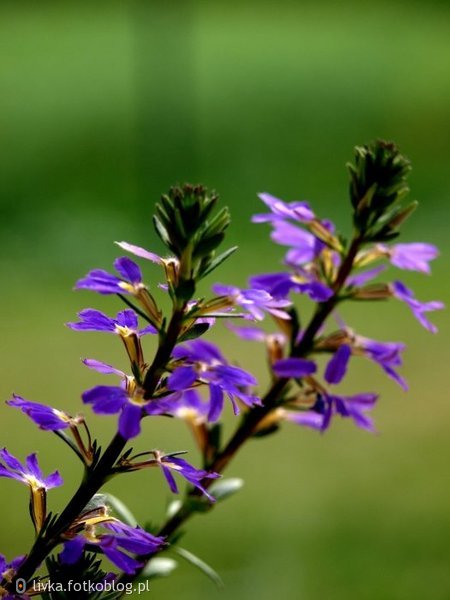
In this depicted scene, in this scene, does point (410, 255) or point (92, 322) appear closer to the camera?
point (92, 322)

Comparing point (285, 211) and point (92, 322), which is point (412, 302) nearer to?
point (285, 211)

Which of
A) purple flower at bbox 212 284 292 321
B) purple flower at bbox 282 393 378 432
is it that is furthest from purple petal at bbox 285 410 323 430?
purple flower at bbox 212 284 292 321

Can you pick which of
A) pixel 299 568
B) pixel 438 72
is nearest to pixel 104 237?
pixel 299 568

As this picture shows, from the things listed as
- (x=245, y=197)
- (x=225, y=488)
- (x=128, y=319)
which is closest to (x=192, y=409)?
(x=225, y=488)

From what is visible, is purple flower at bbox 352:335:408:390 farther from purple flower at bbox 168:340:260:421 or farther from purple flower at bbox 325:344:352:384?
purple flower at bbox 168:340:260:421

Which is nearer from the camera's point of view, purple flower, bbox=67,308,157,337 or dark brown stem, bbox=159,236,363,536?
purple flower, bbox=67,308,157,337

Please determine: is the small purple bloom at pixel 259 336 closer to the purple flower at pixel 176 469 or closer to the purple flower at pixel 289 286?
the purple flower at pixel 289 286

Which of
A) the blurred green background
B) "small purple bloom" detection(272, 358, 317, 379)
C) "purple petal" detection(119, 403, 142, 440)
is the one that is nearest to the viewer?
"purple petal" detection(119, 403, 142, 440)

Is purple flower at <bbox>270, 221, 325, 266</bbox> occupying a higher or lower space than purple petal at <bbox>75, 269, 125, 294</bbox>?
lower
